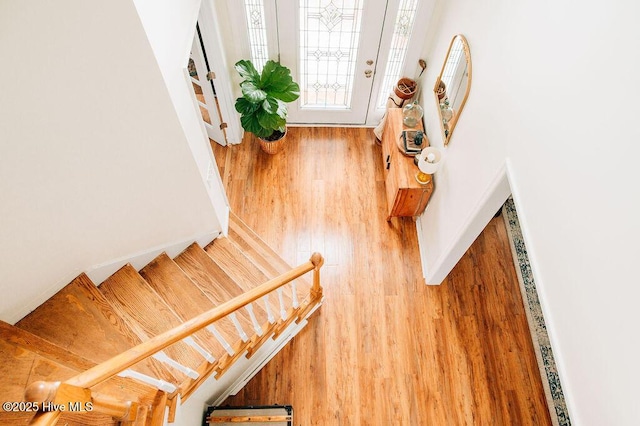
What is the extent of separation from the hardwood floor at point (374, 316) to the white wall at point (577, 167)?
140 cm

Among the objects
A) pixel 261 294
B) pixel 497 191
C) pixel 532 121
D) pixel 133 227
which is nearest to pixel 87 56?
pixel 133 227

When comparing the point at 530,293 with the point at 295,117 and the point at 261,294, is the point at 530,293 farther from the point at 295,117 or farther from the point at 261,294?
the point at 295,117

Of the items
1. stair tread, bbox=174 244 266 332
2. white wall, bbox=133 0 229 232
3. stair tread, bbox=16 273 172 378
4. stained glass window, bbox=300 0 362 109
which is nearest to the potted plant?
stained glass window, bbox=300 0 362 109

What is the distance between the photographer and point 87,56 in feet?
5.27

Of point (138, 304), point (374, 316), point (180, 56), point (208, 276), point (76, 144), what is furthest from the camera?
point (374, 316)

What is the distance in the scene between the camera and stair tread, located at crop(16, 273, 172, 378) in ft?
6.75

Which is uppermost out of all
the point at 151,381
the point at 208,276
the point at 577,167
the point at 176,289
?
the point at 577,167

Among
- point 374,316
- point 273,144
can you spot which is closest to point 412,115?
point 273,144

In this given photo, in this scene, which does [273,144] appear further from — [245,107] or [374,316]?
[374,316]

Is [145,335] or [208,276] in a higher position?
[145,335]

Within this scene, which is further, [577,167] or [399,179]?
[399,179]

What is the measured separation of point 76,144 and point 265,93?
1913 millimetres

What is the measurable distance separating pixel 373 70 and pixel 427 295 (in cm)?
220

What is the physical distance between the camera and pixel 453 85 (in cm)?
298
